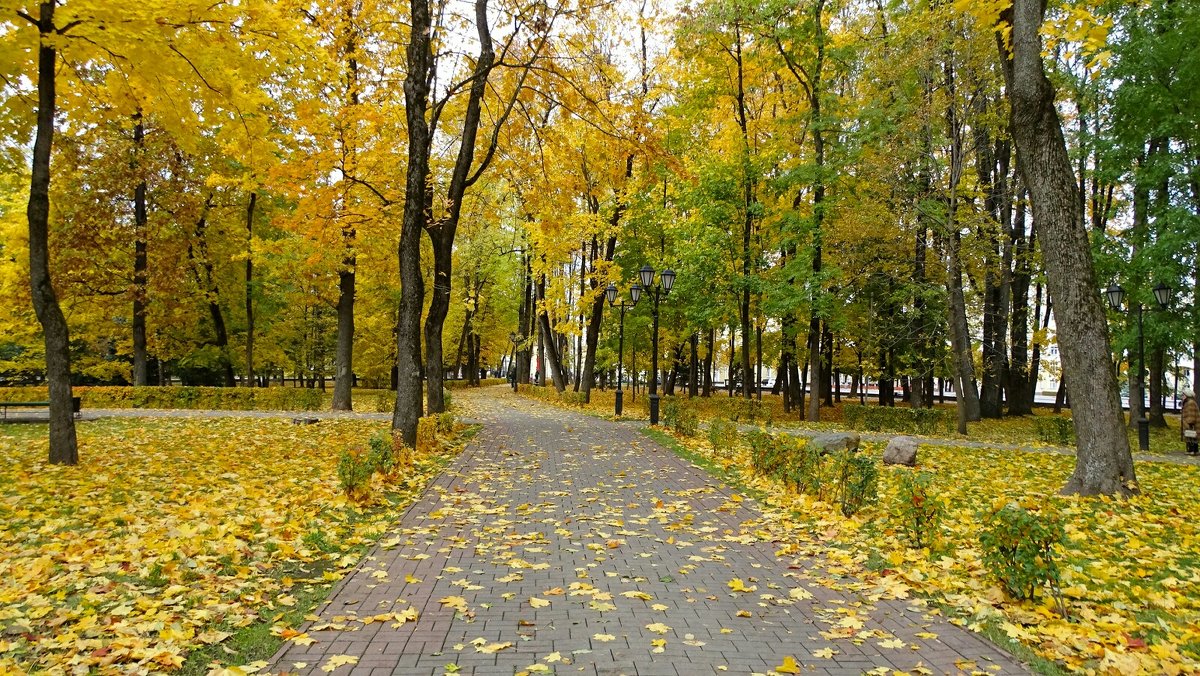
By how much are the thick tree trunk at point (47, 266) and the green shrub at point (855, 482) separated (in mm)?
10275

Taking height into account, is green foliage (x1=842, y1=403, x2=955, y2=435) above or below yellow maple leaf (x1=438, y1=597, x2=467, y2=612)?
above

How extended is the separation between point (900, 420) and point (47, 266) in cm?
1901

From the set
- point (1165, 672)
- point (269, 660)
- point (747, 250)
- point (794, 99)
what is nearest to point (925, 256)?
point (747, 250)

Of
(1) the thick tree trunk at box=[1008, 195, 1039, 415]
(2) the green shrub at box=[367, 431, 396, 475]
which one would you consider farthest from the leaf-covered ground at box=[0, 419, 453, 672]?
→ (1) the thick tree trunk at box=[1008, 195, 1039, 415]

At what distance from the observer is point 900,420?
61.3 ft

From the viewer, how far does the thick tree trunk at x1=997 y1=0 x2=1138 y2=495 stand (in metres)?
8.41

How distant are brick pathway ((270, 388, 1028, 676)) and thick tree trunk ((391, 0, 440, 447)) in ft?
12.5

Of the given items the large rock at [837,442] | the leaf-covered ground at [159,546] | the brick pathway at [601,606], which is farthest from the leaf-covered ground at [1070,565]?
the leaf-covered ground at [159,546]

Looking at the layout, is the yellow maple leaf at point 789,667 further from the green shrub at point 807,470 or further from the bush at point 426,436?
the bush at point 426,436

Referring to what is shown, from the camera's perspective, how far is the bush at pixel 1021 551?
443 cm

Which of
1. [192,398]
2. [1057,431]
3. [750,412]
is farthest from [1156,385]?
[192,398]

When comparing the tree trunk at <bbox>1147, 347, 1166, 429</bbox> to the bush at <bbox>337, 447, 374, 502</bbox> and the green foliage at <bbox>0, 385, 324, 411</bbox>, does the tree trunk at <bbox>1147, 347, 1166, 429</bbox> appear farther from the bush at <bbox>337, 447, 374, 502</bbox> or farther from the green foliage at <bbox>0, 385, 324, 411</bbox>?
the green foliage at <bbox>0, 385, 324, 411</bbox>

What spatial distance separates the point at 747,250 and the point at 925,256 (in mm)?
5372

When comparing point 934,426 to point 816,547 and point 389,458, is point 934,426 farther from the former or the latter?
point 389,458
